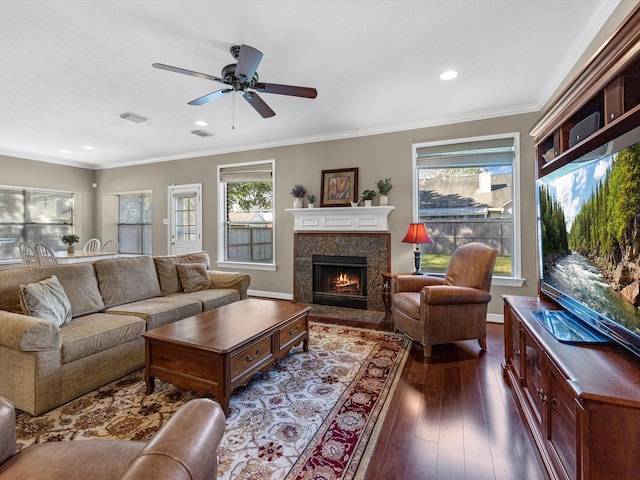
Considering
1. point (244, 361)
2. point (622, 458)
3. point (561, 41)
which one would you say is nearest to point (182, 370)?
point (244, 361)

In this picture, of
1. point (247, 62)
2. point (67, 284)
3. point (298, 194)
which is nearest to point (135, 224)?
point (298, 194)

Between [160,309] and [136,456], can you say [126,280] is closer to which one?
[160,309]

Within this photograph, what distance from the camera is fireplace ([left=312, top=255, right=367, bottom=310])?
466cm

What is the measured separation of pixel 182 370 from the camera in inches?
81.1

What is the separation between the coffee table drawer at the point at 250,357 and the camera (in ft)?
6.60

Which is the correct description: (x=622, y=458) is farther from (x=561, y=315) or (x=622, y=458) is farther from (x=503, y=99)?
(x=503, y=99)

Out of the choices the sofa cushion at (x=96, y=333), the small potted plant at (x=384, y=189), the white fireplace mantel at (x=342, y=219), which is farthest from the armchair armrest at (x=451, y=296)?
the sofa cushion at (x=96, y=333)

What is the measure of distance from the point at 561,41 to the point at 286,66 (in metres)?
2.29

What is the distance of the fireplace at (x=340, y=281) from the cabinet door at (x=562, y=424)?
10.4 ft

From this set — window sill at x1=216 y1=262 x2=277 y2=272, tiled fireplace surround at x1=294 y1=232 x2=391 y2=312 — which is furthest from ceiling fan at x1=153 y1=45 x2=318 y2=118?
window sill at x1=216 y1=262 x2=277 y2=272

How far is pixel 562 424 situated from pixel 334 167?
13.4 ft

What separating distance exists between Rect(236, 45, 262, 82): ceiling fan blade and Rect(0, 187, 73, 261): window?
6.25m

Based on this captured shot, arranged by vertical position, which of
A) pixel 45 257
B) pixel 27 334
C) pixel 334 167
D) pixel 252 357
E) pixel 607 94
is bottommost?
pixel 252 357

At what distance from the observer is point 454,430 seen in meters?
1.81
